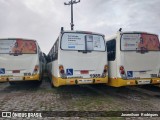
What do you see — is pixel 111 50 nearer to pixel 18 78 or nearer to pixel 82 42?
pixel 82 42

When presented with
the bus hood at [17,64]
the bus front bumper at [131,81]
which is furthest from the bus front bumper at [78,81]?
the bus hood at [17,64]

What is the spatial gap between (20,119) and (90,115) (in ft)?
6.46

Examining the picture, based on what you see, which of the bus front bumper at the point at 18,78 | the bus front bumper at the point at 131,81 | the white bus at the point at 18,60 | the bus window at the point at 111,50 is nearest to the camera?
the bus front bumper at the point at 131,81

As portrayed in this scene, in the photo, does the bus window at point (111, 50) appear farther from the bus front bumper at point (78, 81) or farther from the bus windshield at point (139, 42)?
the bus front bumper at point (78, 81)

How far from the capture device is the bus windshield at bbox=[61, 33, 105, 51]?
10.6 metres

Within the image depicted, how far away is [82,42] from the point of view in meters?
10.8

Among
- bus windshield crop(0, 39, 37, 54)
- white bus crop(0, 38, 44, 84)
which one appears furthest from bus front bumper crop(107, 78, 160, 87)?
bus windshield crop(0, 39, 37, 54)

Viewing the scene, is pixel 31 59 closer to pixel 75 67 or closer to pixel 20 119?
pixel 75 67

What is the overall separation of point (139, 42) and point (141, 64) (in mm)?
938

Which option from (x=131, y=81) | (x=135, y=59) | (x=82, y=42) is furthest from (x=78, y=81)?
(x=135, y=59)

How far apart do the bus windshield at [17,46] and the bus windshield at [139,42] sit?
522cm

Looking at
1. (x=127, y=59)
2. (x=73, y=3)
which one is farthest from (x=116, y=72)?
(x=73, y=3)

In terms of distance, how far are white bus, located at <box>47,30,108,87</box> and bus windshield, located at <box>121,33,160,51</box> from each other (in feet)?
3.54

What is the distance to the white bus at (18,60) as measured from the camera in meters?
12.6
